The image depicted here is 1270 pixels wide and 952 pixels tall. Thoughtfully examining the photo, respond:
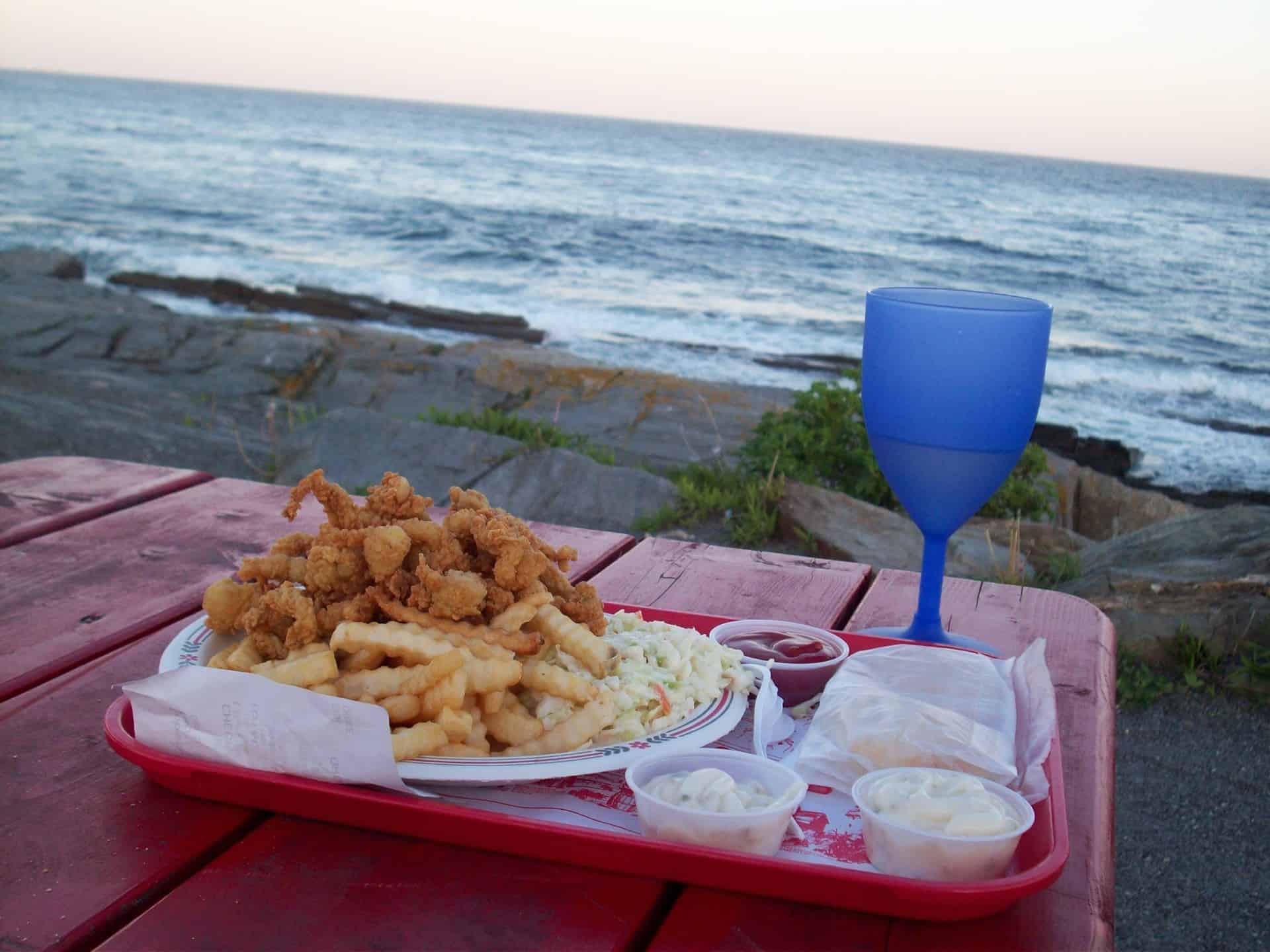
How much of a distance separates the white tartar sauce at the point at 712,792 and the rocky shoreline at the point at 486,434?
8.15 ft

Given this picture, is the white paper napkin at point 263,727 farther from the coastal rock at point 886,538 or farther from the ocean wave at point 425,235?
the ocean wave at point 425,235

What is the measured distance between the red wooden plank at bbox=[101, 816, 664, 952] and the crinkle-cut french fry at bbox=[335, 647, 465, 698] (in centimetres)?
14

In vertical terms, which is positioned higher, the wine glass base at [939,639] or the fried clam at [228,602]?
the fried clam at [228,602]

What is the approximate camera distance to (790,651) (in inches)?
55.2

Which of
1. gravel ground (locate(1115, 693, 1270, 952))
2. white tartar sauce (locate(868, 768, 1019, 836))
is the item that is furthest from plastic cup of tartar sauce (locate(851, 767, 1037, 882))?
gravel ground (locate(1115, 693, 1270, 952))

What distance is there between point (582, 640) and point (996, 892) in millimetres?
497

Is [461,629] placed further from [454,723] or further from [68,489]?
[68,489]

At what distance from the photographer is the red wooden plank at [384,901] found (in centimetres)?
87

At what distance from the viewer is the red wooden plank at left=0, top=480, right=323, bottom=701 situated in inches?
59.8

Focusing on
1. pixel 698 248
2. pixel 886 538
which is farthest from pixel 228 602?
pixel 698 248

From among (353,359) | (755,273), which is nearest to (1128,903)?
(353,359)

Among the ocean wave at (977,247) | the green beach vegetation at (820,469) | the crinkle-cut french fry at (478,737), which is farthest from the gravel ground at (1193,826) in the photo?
the ocean wave at (977,247)

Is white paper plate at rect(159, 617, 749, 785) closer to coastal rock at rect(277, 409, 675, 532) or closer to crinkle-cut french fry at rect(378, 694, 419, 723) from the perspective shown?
crinkle-cut french fry at rect(378, 694, 419, 723)

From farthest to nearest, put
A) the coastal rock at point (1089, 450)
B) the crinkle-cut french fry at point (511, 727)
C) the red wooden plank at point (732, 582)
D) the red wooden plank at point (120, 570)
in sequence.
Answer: the coastal rock at point (1089, 450)
the red wooden plank at point (732, 582)
the red wooden plank at point (120, 570)
the crinkle-cut french fry at point (511, 727)
